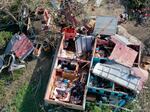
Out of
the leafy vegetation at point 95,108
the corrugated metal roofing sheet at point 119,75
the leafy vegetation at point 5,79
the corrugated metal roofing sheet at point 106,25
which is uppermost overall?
the corrugated metal roofing sheet at point 106,25

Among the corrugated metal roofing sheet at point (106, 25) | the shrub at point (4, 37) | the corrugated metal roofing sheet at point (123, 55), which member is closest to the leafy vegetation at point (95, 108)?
the corrugated metal roofing sheet at point (123, 55)

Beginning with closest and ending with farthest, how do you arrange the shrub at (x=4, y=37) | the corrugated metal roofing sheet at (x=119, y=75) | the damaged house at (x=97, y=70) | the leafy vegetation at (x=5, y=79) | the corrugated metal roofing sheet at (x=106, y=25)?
the corrugated metal roofing sheet at (x=119, y=75), the damaged house at (x=97, y=70), the leafy vegetation at (x=5, y=79), the corrugated metal roofing sheet at (x=106, y=25), the shrub at (x=4, y=37)

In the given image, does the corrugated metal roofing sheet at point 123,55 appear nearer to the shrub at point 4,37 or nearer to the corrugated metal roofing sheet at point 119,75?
the corrugated metal roofing sheet at point 119,75

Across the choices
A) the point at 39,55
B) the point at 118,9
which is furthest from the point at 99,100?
the point at 118,9

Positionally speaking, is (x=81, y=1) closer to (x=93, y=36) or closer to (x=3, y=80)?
(x=93, y=36)

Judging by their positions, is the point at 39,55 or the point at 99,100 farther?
the point at 39,55
